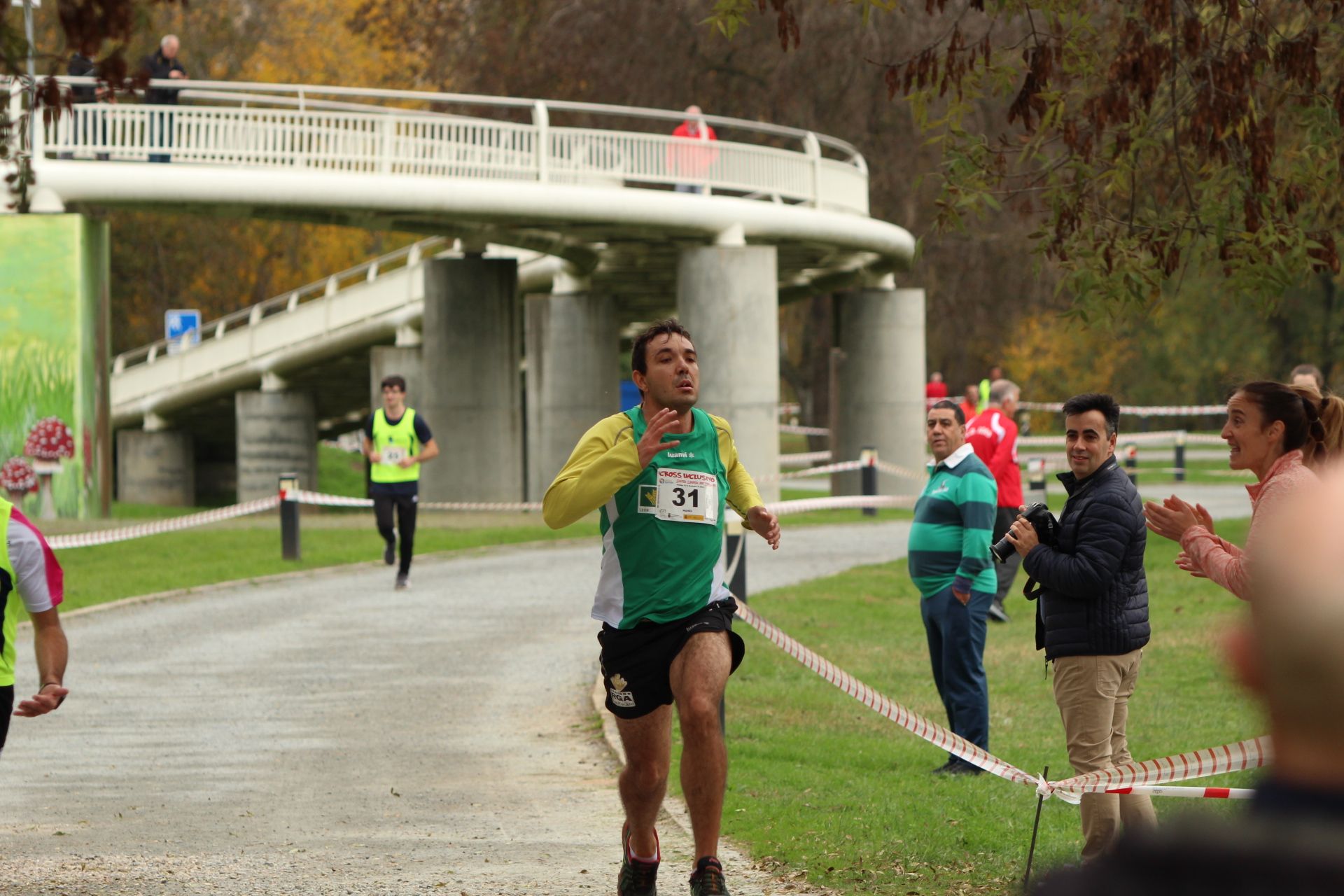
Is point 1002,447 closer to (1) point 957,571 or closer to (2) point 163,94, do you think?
(1) point 957,571

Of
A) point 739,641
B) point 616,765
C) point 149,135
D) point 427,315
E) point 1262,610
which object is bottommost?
point 616,765

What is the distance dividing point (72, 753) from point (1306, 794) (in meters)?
9.23

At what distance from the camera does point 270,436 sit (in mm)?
36094

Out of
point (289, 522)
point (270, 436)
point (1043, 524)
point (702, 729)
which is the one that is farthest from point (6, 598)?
point (270, 436)

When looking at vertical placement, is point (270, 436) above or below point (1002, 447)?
above

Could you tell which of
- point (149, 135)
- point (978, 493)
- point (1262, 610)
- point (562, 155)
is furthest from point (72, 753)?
point (562, 155)

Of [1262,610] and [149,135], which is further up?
[149,135]

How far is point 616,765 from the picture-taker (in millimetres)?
9703

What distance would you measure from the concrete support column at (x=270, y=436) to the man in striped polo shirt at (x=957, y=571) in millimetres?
27303

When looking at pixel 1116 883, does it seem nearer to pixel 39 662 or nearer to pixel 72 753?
pixel 39 662

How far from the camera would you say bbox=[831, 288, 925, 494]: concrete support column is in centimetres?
3338

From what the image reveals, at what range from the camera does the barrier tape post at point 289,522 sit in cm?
2028

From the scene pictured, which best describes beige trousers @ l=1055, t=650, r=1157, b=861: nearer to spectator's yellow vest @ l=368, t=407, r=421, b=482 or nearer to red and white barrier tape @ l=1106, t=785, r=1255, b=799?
red and white barrier tape @ l=1106, t=785, r=1255, b=799

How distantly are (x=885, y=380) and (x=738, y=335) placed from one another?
625 cm
